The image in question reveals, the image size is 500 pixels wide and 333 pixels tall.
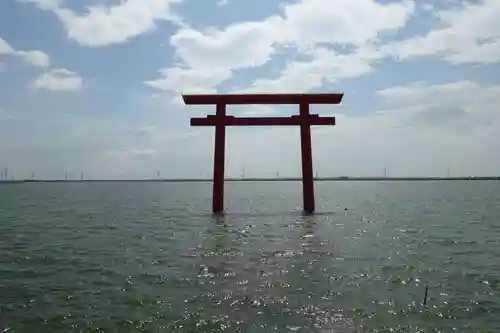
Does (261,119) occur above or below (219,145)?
above

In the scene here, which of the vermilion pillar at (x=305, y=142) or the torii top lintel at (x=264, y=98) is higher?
the torii top lintel at (x=264, y=98)

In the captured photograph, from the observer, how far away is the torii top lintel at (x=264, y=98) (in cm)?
1723

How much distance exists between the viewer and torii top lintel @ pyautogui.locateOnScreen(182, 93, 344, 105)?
17234mm

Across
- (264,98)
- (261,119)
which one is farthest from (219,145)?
(264,98)

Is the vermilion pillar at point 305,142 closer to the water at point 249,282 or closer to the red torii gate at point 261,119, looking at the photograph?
the red torii gate at point 261,119

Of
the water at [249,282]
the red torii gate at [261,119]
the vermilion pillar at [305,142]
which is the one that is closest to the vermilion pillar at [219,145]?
the red torii gate at [261,119]

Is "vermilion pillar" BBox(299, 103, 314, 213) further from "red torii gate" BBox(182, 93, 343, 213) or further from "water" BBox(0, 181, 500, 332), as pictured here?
"water" BBox(0, 181, 500, 332)

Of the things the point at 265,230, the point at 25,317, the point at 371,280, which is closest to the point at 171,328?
the point at 25,317

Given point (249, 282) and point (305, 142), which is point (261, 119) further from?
point (249, 282)

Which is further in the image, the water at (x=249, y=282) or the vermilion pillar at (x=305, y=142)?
the vermilion pillar at (x=305, y=142)

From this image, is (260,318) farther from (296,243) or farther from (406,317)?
(296,243)

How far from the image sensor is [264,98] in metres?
17.2

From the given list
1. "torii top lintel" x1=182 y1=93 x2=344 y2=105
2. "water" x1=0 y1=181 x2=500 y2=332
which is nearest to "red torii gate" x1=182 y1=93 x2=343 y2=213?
"torii top lintel" x1=182 y1=93 x2=344 y2=105

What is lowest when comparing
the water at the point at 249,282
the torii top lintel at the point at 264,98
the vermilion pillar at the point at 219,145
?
the water at the point at 249,282
